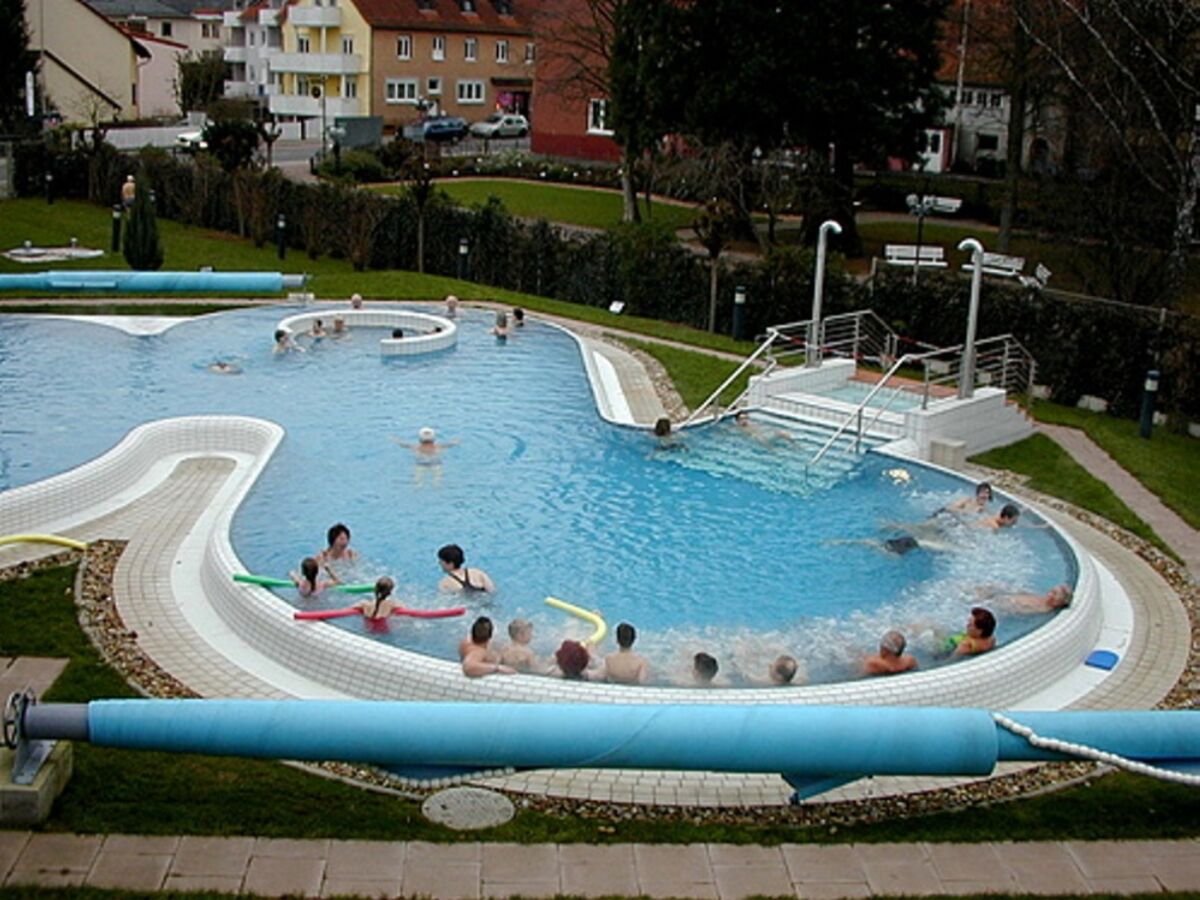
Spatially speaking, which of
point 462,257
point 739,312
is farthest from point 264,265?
point 739,312

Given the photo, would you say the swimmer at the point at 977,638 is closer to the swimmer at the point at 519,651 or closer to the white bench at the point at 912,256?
the swimmer at the point at 519,651

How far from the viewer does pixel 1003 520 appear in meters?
17.8

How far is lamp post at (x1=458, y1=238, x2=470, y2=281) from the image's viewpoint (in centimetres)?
3555

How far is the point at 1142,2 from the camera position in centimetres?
3241

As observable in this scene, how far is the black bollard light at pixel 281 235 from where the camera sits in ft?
125

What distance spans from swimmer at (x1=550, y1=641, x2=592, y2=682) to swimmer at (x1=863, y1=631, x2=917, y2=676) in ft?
8.88

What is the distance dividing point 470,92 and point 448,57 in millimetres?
2674

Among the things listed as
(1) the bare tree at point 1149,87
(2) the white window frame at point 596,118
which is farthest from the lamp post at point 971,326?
(2) the white window frame at point 596,118

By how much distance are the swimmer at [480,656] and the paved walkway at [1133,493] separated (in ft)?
29.3

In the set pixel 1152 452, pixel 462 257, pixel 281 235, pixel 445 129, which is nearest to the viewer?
pixel 1152 452

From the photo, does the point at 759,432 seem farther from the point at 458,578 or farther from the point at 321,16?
the point at 321,16

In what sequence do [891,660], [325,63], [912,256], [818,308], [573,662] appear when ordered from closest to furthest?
1. [573,662]
2. [891,660]
3. [818,308]
4. [912,256]
5. [325,63]

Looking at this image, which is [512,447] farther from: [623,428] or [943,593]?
[943,593]

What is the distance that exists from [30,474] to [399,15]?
201 ft
